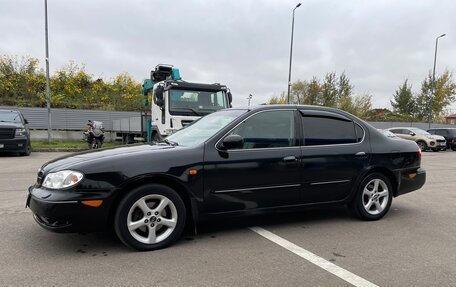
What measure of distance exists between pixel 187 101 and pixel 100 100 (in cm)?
2191

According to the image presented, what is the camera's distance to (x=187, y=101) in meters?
10.3

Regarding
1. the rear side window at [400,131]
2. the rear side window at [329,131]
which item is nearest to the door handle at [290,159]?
the rear side window at [329,131]

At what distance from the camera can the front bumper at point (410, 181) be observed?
17.0 ft

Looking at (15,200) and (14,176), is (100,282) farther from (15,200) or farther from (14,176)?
(14,176)

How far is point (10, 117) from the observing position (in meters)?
13.6

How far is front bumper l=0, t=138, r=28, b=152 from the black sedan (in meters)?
10.6

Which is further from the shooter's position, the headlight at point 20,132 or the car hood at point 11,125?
the headlight at point 20,132

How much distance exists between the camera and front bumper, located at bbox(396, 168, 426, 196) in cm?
520

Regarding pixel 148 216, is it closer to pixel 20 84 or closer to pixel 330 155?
pixel 330 155

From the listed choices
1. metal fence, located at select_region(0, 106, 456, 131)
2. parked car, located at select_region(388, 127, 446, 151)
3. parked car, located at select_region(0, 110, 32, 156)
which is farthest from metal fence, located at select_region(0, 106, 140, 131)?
parked car, located at select_region(388, 127, 446, 151)

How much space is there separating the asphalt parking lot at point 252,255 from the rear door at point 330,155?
0.50 meters

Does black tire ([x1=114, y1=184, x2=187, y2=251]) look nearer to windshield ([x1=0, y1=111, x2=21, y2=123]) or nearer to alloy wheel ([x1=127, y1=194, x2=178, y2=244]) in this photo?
alloy wheel ([x1=127, y1=194, x2=178, y2=244])

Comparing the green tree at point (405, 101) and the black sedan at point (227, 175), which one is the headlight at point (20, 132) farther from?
the green tree at point (405, 101)

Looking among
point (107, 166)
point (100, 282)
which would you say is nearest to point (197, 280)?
point (100, 282)
